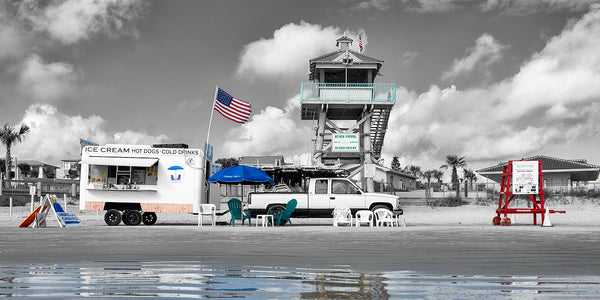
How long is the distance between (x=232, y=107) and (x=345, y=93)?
11.0m

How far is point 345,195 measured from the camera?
19.2 m

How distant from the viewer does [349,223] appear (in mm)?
19312

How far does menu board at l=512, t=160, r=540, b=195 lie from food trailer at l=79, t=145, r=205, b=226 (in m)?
10.6

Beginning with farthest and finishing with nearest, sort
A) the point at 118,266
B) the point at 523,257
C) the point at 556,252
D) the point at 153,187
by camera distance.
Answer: the point at 153,187, the point at 556,252, the point at 523,257, the point at 118,266

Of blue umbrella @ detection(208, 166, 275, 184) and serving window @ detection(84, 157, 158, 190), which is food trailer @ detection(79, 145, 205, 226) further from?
blue umbrella @ detection(208, 166, 275, 184)

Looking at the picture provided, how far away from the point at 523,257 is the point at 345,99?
1046 inches

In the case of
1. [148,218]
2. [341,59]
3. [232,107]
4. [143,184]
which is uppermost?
[341,59]

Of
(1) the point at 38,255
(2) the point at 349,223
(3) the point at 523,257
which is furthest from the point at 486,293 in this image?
(2) the point at 349,223

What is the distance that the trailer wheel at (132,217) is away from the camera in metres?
19.0

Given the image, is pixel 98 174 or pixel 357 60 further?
pixel 357 60

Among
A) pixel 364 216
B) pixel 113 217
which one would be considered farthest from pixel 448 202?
pixel 113 217

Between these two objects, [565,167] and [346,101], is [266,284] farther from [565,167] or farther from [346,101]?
[565,167]

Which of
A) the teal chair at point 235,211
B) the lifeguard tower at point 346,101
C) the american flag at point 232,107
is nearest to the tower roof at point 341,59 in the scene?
the lifeguard tower at point 346,101

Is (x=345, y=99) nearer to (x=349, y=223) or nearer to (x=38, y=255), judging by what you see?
(x=349, y=223)
